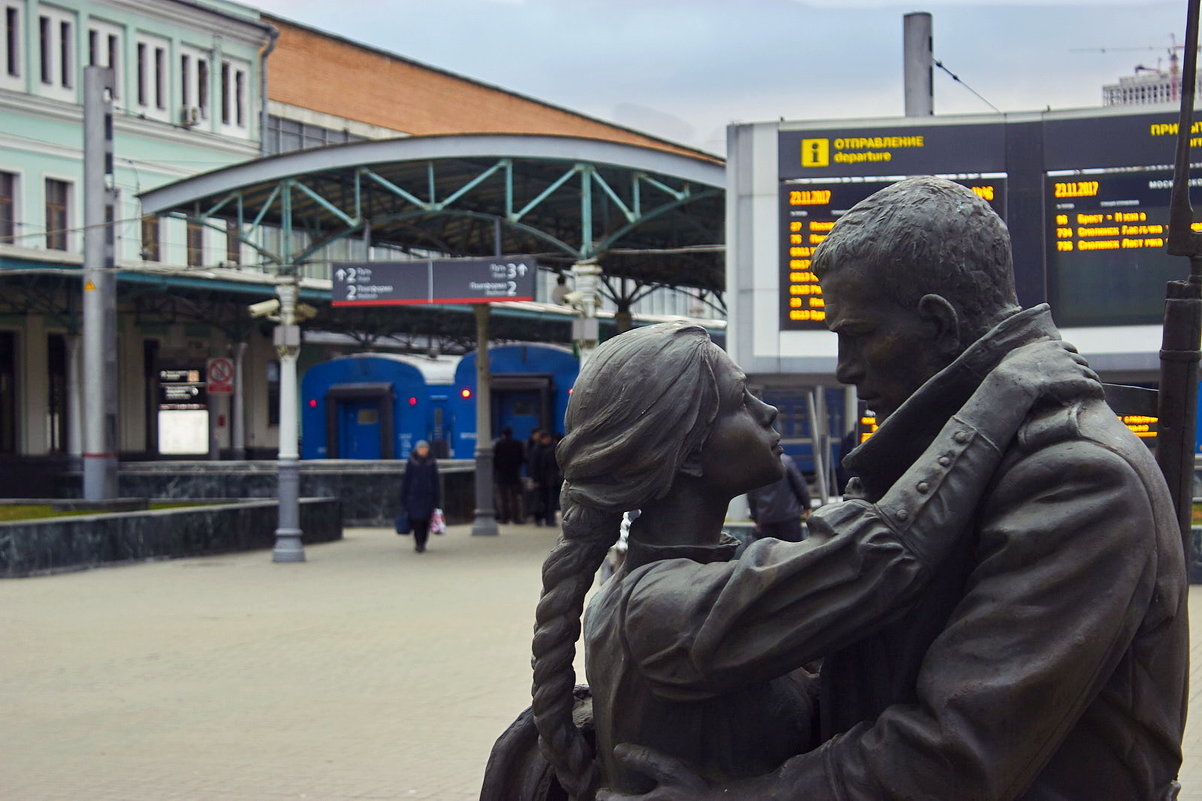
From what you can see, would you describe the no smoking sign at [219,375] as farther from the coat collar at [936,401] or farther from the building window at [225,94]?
the coat collar at [936,401]

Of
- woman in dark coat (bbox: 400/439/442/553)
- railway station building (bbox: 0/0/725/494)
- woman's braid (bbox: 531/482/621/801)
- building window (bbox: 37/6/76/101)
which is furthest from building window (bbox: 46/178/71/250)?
woman's braid (bbox: 531/482/621/801)

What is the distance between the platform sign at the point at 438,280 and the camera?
17219 mm

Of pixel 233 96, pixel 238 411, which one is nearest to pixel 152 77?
pixel 233 96

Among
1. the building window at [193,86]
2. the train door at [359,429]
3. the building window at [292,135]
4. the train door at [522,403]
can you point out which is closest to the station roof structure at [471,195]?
the train door at [522,403]

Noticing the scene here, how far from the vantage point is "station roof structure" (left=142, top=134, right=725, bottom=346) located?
1723 centimetres

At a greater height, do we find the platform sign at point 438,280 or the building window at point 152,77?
the building window at point 152,77

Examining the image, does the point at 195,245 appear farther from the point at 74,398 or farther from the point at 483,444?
the point at 483,444

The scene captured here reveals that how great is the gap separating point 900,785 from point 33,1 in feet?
121

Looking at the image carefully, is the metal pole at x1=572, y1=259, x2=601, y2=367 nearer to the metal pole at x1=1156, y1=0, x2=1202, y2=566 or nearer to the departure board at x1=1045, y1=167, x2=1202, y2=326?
the departure board at x1=1045, y1=167, x2=1202, y2=326

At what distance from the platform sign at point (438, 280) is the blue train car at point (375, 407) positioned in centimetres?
1063

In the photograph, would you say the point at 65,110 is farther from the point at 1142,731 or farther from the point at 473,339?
the point at 1142,731

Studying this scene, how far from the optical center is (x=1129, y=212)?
11.8 m

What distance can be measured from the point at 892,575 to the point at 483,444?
19182 millimetres

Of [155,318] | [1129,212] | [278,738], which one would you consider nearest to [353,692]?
[278,738]
